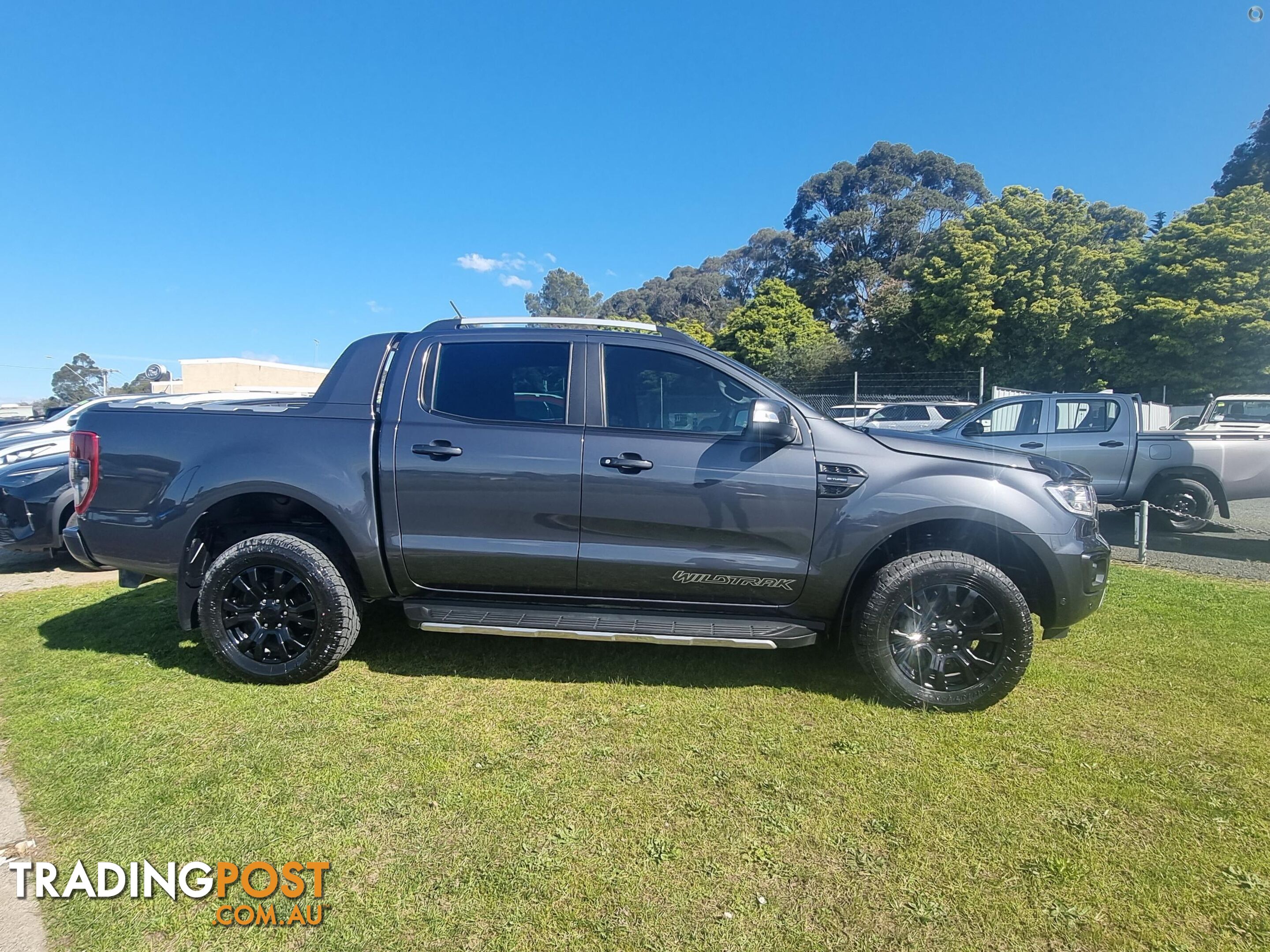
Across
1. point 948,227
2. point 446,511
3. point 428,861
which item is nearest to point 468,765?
point 428,861

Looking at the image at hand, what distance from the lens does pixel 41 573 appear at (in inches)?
242

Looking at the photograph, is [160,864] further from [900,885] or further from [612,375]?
[612,375]

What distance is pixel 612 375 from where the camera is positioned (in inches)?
137

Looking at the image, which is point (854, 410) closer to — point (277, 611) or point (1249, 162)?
point (277, 611)

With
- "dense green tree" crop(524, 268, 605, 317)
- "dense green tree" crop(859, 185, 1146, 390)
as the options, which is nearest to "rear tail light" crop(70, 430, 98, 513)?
"dense green tree" crop(859, 185, 1146, 390)

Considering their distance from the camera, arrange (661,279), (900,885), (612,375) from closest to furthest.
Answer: (900,885) → (612,375) → (661,279)

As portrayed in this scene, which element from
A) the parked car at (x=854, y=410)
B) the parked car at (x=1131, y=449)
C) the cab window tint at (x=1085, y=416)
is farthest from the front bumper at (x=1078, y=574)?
the parked car at (x=854, y=410)

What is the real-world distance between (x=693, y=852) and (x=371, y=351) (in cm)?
296

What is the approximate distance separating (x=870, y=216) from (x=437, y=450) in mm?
55458

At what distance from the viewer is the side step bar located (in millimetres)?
3150

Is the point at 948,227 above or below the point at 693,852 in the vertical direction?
above

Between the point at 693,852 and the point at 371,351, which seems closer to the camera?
the point at 693,852

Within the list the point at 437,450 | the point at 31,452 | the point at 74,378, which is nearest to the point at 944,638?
the point at 437,450

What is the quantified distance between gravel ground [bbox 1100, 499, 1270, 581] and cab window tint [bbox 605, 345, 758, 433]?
5.31 m
